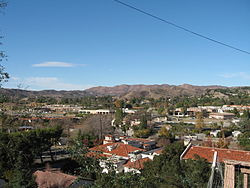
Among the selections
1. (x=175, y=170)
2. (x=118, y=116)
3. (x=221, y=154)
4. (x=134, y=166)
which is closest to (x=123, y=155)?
(x=221, y=154)

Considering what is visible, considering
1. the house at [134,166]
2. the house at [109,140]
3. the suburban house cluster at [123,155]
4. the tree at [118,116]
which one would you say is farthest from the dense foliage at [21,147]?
the tree at [118,116]

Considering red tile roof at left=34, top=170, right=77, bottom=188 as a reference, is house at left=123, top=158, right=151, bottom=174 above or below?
above

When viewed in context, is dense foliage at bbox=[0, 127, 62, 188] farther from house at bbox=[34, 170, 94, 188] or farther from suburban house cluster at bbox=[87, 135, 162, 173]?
suburban house cluster at bbox=[87, 135, 162, 173]

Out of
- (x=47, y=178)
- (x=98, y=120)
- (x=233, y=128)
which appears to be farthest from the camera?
(x=233, y=128)

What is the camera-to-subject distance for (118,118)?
38.2 metres

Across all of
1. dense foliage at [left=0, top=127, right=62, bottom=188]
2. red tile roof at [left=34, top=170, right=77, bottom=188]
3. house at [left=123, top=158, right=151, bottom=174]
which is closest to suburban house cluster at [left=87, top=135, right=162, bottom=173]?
house at [left=123, top=158, right=151, bottom=174]

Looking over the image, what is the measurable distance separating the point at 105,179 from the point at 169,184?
9.53 ft

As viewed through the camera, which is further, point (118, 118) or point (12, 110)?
point (118, 118)

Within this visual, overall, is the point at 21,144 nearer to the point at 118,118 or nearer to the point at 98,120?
the point at 98,120

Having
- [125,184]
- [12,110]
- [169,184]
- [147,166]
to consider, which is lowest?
[147,166]

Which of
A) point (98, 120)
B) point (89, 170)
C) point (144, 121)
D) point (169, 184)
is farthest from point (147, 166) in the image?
point (144, 121)

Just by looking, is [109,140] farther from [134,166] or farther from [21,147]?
[134,166]

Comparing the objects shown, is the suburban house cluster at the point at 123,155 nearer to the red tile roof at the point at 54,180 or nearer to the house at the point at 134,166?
the house at the point at 134,166

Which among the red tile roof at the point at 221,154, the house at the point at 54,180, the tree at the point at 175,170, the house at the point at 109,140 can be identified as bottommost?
the house at the point at 109,140
